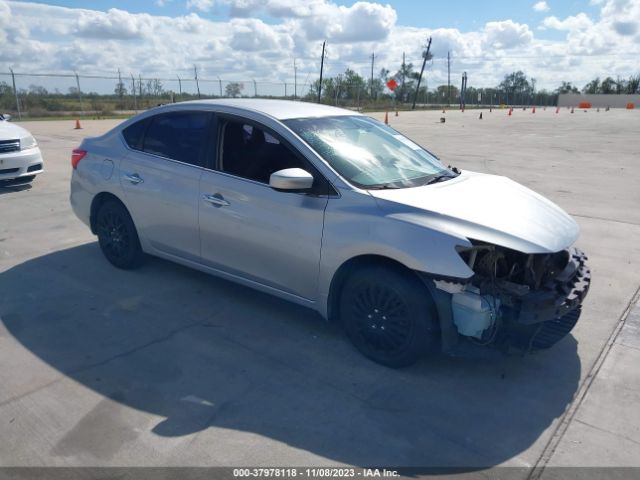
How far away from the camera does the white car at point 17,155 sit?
346 inches

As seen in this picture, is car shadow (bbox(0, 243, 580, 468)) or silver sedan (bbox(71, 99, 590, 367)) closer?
car shadow (bbox(0, 243, 580, 468))

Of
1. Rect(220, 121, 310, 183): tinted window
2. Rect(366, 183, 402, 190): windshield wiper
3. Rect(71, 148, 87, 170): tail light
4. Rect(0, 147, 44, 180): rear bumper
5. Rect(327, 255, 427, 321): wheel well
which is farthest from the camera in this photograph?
Rect(0, 147, 44, 180): rear bumper

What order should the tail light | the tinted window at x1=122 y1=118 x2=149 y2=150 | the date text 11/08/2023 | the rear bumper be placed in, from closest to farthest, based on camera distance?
the date text 11/08/2023, the tinted window at x1=122 y1=118 x2=149 y2=150, the tail light, the rear bumper

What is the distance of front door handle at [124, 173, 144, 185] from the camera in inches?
198

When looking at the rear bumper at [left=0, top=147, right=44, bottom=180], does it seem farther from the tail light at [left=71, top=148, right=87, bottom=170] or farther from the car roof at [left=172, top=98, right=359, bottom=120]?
the car roof at [left=172, top=98, right=359, bottom=120]

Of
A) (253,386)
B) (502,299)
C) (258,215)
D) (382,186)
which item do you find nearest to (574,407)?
(502,299)

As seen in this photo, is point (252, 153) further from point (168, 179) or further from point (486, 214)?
point (486, 214)

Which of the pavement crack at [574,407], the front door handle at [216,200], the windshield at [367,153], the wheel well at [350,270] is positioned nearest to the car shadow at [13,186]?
the front door handle at [216,200]

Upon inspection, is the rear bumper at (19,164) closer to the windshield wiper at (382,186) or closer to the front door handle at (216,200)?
Result: the front door handle at (216,200)

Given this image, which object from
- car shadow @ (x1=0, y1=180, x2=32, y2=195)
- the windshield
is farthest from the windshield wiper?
car shadow @ (x1=0, y1=180, x2=32, y2=195)

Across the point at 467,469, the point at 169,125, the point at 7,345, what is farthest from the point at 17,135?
the point at 467,469

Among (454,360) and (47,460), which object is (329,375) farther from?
(47,460)

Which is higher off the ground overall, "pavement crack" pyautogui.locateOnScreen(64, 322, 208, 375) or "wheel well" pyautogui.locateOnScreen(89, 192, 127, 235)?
"wheel well" pyautogui.locateOnScreen(89, 192, 127, 235)

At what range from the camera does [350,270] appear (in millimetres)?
3859
